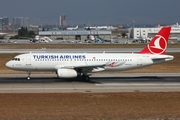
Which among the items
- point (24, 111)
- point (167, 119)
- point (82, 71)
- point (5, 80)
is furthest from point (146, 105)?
point (5, 80)

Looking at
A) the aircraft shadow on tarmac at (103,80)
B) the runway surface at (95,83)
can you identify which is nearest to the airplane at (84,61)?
the aircraft shadow on tarmac at (103,80)

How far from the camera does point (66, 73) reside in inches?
1697

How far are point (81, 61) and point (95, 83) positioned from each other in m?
3.76

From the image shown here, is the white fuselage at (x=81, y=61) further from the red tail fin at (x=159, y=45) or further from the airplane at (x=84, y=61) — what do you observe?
the red tail fin at (x=159, y=45)

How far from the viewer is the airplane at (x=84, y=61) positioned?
1748 inches

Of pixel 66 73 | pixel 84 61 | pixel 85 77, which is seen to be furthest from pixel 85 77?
pixel 66 73

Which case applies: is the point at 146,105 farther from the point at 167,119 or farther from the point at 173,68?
the point at 173,68

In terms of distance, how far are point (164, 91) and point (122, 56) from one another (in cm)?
987

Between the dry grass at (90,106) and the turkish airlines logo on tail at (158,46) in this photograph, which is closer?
the dry grass at (90,106)

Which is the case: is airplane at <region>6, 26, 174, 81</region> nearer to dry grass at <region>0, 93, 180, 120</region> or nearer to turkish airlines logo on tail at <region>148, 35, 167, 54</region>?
turkish airlines logo on tail at <region>148, 35, 167, 54</region>

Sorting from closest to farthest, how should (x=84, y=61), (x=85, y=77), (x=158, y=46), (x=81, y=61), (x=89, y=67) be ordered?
1. (x=89, y=67)
2. (x=85, y=77)
3. (x=81, y=61)
4. (x=84, y=61)
5. (x=158, y=46)

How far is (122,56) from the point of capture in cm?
4672

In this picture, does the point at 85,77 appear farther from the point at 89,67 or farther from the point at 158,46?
the point at 158,46

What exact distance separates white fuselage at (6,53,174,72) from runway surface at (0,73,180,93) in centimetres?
161
